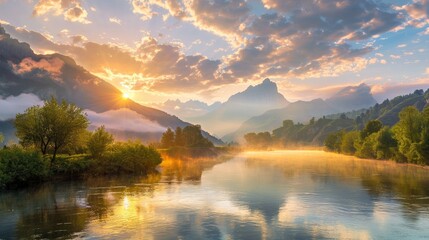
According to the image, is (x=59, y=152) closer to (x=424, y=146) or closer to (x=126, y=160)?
(x=126, y=160)

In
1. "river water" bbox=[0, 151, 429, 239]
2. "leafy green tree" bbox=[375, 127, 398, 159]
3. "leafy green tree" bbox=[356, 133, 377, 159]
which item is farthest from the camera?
"leafy green tree" bbox=[356, 133, 377, 159]

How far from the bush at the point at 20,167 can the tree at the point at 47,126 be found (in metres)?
9.55

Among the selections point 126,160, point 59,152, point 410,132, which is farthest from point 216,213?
point 410,132

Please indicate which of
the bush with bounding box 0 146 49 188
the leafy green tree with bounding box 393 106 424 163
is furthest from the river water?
the leafy green tree with bounding box 393 106 424 163

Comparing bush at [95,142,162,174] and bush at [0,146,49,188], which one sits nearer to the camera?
bush at [0,146,49,188]

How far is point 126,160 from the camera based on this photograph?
96188 mm

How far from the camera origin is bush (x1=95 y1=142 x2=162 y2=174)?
92887 millimetres

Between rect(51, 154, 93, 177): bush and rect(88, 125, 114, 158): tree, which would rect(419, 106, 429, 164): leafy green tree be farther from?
rect(51, 154, 93, 177): bush

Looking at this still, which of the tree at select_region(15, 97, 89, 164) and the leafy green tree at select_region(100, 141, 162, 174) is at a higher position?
the tree at select_region(15, 97, 89, 164)

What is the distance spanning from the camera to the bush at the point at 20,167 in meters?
61.5

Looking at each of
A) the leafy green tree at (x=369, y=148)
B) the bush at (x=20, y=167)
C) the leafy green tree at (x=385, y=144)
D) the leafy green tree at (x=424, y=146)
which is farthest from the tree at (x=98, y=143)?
the leafy green tree at (x=369, y=148)

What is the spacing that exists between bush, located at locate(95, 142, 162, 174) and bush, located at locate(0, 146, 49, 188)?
66.8ft

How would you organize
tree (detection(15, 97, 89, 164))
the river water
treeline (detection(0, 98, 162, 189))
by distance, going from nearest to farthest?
the river water → treeline (detection(0, 98, 162, 189)) → tree (detection(15, 97, 89, 164))

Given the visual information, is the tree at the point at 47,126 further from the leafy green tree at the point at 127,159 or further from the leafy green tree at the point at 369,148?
the leafy green tree at the point at 369,148
